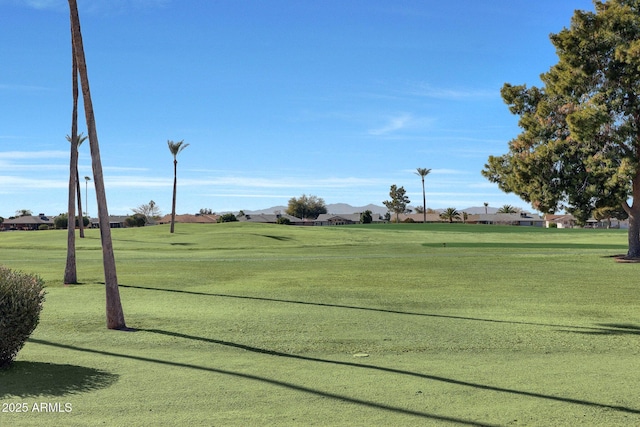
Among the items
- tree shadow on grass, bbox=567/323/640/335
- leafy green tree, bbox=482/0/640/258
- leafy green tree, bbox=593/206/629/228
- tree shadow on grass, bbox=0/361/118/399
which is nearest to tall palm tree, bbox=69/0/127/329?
tree shadow on grass, bbox=0/361/118/399

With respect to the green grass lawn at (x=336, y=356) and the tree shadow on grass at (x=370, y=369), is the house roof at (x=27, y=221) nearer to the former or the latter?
the green grass lawn at (x=336, y=356)

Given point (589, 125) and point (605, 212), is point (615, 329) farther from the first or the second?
point (605, 212)

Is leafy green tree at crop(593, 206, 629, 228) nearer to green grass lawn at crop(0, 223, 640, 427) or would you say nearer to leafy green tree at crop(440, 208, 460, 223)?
green grass lawn at crop(0, 223, 640, 427)

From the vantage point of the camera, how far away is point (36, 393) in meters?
8.78

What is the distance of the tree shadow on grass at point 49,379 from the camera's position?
29.1ft

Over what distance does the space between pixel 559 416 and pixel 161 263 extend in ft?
110

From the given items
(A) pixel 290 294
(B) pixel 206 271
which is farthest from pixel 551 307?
(B) pixel 206 271

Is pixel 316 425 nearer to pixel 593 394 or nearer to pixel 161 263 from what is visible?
pixel 593 394

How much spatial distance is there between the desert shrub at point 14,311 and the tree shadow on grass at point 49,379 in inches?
16.3

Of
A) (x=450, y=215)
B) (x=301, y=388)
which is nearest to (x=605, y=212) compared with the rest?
(x=301, y=388)

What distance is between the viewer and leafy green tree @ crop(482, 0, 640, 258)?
34812mm

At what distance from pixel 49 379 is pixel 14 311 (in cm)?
124

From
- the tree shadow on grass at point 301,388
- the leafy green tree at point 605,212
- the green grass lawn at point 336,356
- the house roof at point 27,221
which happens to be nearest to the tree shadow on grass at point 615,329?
the green grass lawn at point 336,356

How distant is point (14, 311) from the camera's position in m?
9.72
